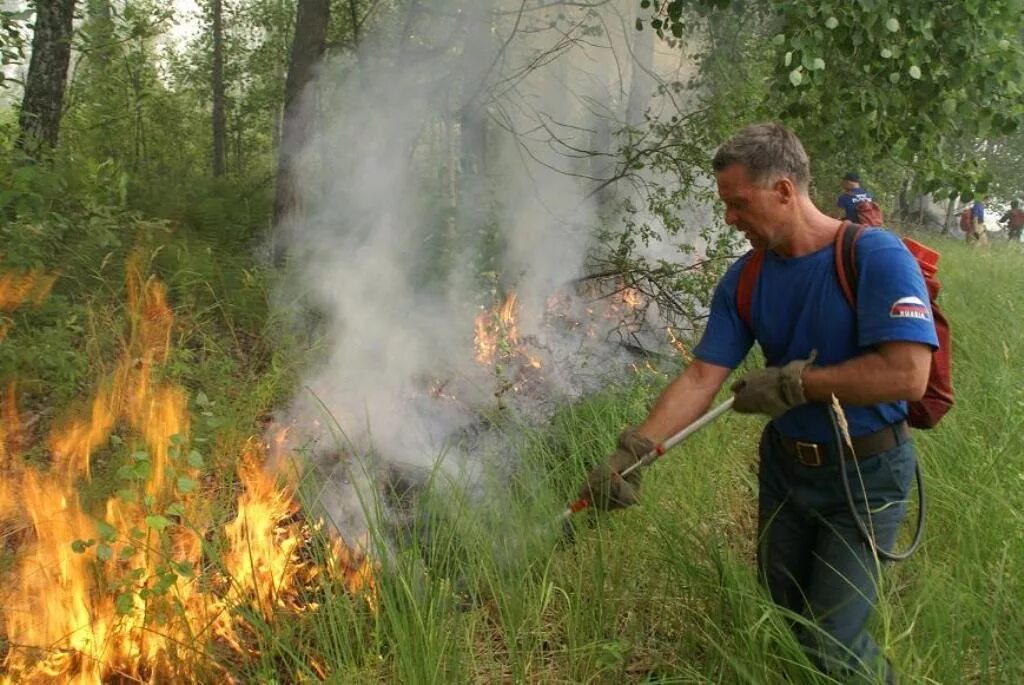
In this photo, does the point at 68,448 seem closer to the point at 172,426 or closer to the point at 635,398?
the point at 172,426

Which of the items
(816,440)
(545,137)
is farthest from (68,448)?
(545,137)

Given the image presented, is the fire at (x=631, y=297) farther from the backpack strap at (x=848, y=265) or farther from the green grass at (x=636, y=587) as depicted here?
the backpack strap at (x=848, y=265)

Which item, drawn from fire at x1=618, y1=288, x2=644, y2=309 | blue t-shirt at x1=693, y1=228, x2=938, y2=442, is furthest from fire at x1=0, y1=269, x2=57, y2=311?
fire at x1=618, y1=288, x2=644, y2=309

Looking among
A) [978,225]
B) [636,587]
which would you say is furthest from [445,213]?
[978,225]

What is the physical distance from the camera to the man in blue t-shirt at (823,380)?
2066 mm

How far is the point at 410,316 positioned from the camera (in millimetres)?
6285

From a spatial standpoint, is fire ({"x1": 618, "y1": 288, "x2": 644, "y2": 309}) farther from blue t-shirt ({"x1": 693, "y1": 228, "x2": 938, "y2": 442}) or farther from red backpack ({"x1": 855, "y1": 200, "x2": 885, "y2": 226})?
blue t-shirt ({"x1": 693, "y1": 228, "x2": 938, "y2": 442})

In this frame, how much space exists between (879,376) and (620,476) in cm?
87

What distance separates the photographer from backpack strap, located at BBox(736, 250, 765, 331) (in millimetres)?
2465

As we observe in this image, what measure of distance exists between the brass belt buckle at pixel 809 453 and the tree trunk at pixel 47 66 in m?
5.91

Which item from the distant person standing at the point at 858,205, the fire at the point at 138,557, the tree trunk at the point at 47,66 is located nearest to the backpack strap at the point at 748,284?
the fire at the point at 138,557

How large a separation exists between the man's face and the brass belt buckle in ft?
2.09

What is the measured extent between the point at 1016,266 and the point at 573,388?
788 cm

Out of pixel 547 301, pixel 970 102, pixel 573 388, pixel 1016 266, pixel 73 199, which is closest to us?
pixel 970 102
